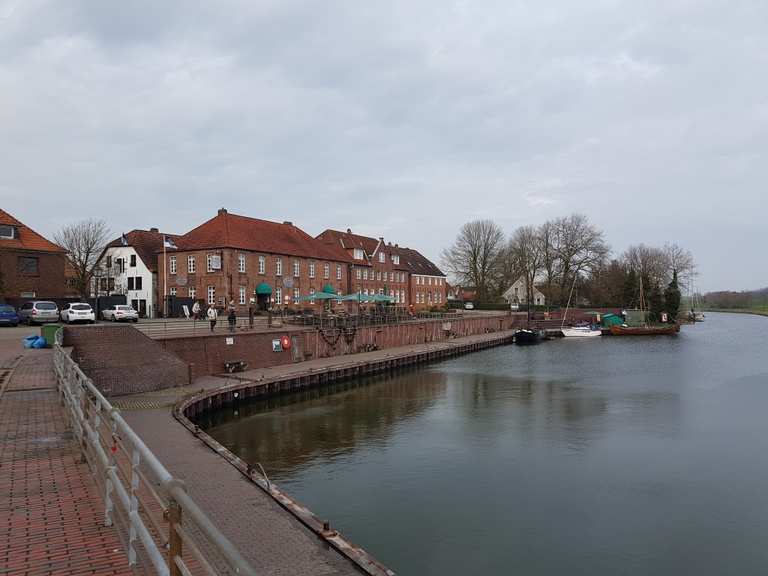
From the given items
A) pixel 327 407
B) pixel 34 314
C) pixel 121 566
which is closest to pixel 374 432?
pixel 327 407

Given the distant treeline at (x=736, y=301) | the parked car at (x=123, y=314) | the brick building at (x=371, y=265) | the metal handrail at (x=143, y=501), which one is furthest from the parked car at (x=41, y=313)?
the distant treeline at (x=736, y=301)

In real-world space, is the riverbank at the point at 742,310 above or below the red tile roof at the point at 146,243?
below

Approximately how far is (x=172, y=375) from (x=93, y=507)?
728 inches

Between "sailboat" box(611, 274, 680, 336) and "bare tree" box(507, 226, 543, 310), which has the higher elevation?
"bare tree" box(507, 226, 543, 310)

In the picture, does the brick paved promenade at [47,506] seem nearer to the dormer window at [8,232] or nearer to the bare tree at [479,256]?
the dormer window at [8,232]

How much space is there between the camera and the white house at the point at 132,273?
51.0m

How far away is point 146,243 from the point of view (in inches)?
2126

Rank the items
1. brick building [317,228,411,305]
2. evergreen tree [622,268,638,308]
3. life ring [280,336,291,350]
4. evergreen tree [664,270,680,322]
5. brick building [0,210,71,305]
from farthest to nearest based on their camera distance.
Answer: evergreen tree [622,268,638,308] → evergreen tree [664,270,680,322] → brick building [317,228,411,305] → brick building [0,210,71,305] → life ring [280,336,291,350]

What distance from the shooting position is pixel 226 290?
4469 centimetres

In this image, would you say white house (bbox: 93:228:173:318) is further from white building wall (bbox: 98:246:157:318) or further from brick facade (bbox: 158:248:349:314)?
brick facade (bbox: 158:248:349:314)

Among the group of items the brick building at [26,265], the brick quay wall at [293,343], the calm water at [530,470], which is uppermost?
the brick building at [26,265]

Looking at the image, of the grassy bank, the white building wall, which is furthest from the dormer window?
the grassy bank

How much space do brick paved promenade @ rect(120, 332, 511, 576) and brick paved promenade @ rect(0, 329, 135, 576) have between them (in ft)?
8.13

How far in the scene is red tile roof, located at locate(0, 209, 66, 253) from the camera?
127 ft
